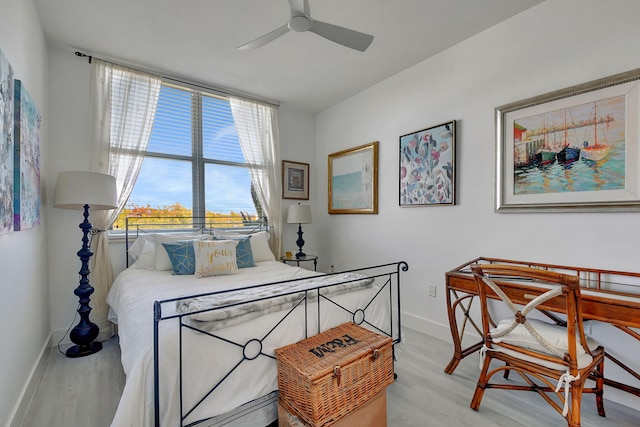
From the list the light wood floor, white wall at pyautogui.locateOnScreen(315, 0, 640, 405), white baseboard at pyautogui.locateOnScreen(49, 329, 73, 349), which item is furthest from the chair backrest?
white baseboard at pyautogui.locateOnScreen(49, 329, 73, 349)

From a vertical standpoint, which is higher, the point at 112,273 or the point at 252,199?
the point at 252,199

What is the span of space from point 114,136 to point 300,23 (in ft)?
7.21

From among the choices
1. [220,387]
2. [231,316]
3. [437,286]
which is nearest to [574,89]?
[437,286]

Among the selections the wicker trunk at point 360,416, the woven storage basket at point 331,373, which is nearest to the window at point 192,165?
the woven storage basket at point 331,373

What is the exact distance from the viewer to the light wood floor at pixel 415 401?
5.48ft

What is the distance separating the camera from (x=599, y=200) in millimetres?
1887

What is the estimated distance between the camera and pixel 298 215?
3.80 metres

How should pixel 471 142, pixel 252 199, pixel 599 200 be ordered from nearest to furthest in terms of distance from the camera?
pixel 599 200 < pixel 471 142 < pixel 252 199

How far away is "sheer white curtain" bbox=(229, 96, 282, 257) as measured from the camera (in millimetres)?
3713

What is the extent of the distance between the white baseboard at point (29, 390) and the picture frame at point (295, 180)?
2795 mm

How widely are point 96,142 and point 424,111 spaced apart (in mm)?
3167

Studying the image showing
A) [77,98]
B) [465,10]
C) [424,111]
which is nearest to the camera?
[465,10]

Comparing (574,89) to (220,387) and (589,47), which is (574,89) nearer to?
(589,47)

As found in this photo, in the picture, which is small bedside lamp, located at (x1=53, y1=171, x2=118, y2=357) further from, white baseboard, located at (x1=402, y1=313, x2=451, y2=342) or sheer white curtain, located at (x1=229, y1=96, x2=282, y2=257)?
white baseboard, located at (x1=402, y1=313, x2=451, y2=342)
